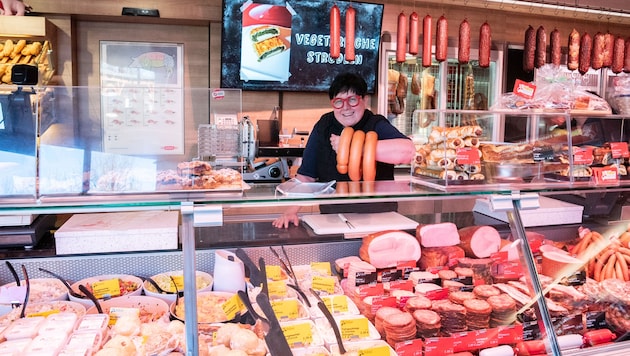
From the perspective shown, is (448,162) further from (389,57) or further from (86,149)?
(389,57)

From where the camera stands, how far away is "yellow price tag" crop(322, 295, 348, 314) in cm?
194

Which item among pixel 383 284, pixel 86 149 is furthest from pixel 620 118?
pixel 86 149

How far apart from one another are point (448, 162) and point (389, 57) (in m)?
4.28

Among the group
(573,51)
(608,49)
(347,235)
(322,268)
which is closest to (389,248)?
(347,235)

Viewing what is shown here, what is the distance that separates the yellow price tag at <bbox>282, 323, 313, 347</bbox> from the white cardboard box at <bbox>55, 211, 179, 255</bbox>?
671 mm

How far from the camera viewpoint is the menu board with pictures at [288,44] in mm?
5316

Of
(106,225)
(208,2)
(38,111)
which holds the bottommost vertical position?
(106,225)

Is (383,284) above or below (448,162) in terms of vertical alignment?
below

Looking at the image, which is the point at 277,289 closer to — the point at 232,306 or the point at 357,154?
the point at 232,306

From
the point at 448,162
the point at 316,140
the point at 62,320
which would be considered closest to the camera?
the point at 62,320

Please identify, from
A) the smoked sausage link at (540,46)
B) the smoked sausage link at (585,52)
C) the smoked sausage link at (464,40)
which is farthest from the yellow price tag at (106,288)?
the smoked sausage link at (585,52)

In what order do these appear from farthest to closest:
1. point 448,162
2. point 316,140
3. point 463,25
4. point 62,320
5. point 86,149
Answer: point 463,25 < point 316,140 < point 448,162 < point 86,149 < point 62,320

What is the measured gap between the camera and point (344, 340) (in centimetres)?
178

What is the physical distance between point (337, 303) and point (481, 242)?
77cm
